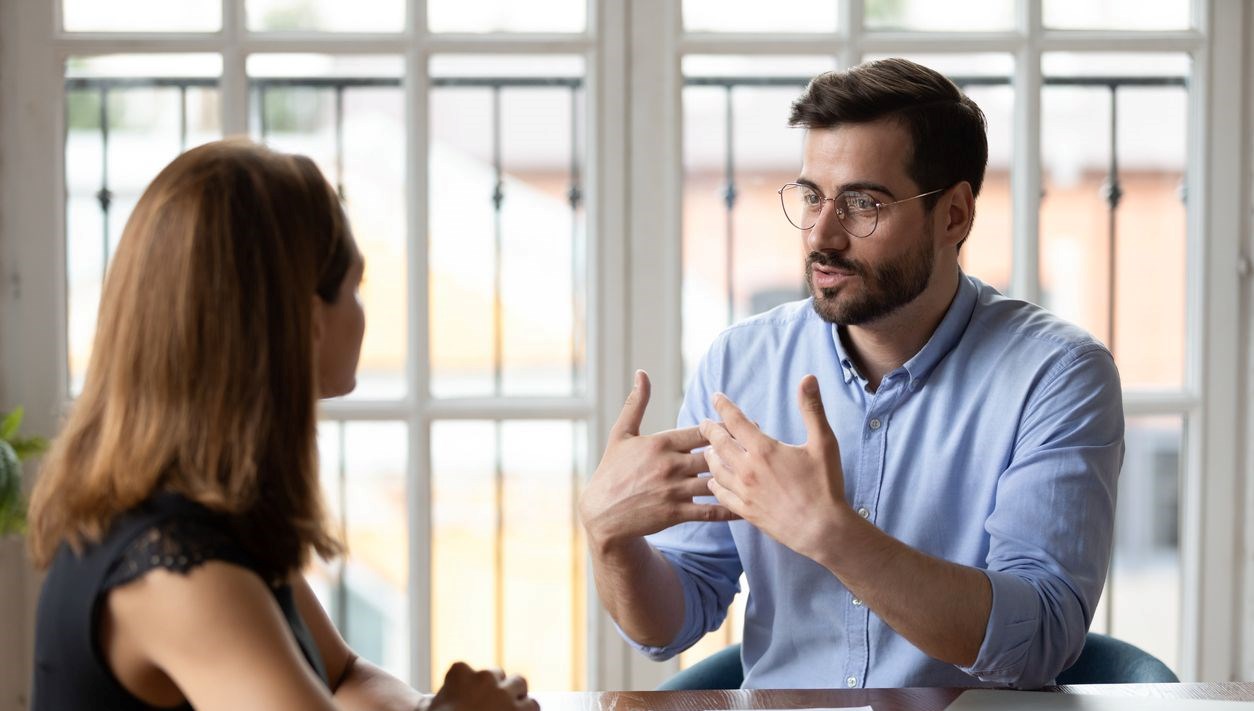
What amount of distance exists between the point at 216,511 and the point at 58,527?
14cm

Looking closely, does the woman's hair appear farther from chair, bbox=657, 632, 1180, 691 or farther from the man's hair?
the man's hair

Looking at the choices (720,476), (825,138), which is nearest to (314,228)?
(720,476)

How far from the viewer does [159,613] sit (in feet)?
3.05

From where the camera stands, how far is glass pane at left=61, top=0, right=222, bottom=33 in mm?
2693

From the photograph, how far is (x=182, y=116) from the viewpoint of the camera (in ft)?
9.09

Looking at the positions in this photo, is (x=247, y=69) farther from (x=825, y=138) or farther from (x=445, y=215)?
(x=825, y=138)

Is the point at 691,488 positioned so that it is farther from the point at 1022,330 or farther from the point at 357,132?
the point at 357,132

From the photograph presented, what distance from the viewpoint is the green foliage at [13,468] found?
222 centimetres

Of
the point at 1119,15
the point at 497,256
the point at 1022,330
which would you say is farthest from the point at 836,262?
the point at 1119,15

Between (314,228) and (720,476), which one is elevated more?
(314,228)

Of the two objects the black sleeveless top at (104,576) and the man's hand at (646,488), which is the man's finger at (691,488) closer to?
the man's hand at (646,488)

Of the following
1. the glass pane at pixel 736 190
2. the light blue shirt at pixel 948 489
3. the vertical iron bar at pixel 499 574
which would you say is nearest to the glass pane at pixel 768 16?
the glass pane at pixel 736 190

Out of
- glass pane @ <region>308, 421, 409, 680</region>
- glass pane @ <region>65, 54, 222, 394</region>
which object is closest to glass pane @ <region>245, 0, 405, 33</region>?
glass pane @ <region>65, 54, 222, 394</region>

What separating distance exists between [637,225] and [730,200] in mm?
326
